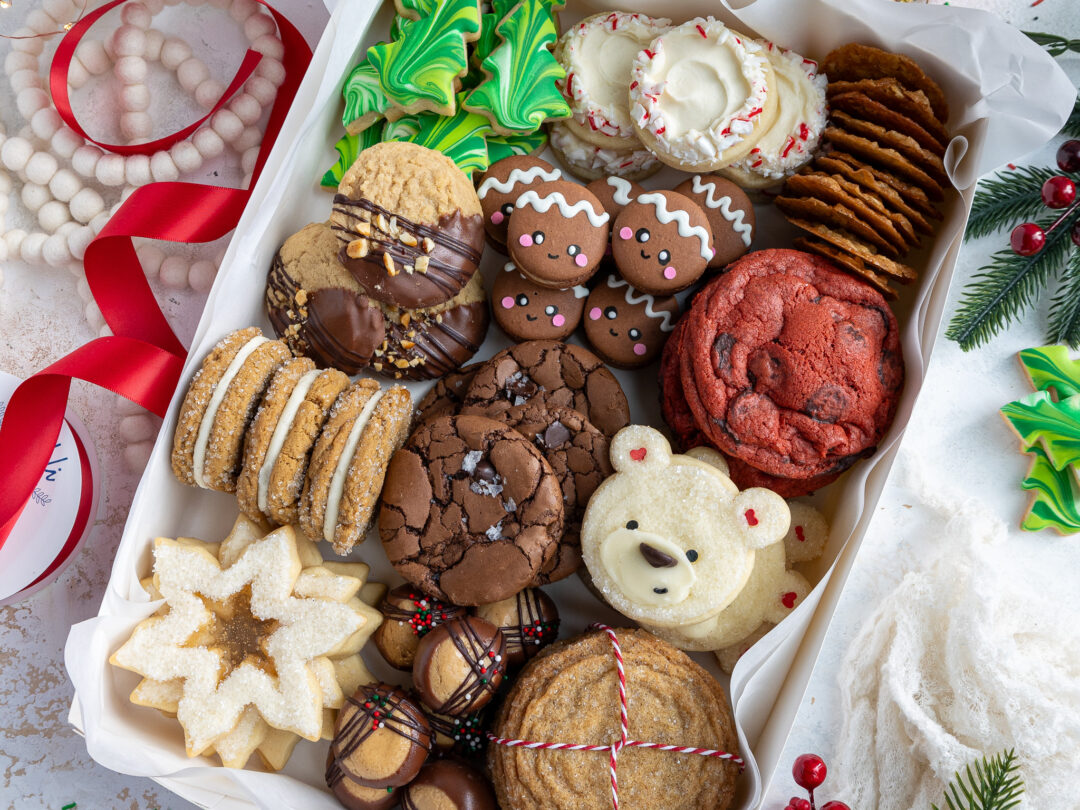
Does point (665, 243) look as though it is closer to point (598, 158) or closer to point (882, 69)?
point (598, 158)

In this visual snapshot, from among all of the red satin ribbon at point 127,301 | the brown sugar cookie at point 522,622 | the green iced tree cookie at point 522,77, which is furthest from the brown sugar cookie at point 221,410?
the green iced tree cookie at point 522,77

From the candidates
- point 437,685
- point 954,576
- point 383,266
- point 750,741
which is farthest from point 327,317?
point 954,576

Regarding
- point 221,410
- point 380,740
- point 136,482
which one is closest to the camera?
point 380,740

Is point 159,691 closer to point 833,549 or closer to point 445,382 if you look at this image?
point 445,382

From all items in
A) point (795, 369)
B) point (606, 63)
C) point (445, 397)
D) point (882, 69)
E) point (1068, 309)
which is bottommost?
point (445, 397)

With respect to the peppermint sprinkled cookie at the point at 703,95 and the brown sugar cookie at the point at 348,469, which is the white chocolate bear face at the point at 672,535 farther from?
the peppermint sprinkled cookie at the point at 703,95

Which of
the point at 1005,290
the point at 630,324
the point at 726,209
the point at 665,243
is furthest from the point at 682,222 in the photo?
the point at 1005,290
